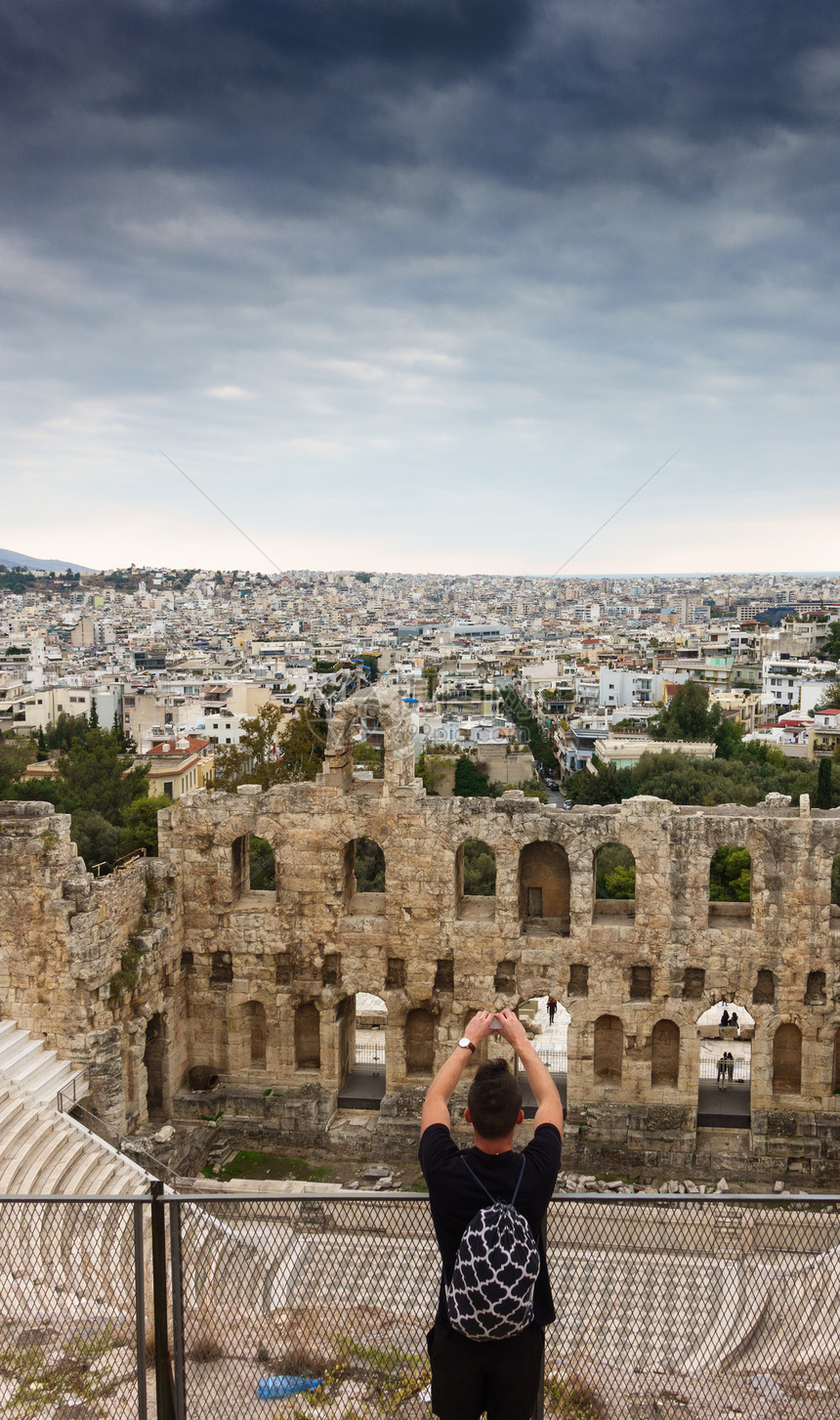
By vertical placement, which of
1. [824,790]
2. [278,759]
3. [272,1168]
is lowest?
[272,1168]

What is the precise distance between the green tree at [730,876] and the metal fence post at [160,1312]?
31097 mm

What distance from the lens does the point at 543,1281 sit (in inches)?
269

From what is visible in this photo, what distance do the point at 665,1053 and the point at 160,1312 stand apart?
17564mm

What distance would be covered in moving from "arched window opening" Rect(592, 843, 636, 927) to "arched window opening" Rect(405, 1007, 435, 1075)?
4.51m

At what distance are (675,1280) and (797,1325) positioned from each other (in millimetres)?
1251

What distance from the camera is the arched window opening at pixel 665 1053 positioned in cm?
2452

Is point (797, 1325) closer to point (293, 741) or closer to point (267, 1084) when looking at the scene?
point (267, 1084)

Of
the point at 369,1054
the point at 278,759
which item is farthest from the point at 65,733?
the point at 369,1054

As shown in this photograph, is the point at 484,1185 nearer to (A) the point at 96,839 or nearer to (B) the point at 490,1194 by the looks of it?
(B) the point at 490,1194

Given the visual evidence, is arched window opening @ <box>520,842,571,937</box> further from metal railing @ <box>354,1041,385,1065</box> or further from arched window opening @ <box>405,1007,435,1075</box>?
metal railing @ <box>354,1041,385,1065</box>

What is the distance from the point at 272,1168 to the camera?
2298 cm

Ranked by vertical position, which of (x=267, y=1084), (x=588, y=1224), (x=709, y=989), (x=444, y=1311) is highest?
(x=444, y=1311)

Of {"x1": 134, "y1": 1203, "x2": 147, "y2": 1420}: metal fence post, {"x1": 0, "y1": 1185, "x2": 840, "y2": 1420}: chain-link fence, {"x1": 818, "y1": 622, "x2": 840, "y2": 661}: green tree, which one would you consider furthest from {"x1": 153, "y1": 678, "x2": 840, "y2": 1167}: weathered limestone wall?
{"x1": 818, "y1": 622, "x2": 840, "y2": 661}: green tree

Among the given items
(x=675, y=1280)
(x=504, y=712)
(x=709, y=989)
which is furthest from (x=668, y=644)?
(x=675, y=1280)
